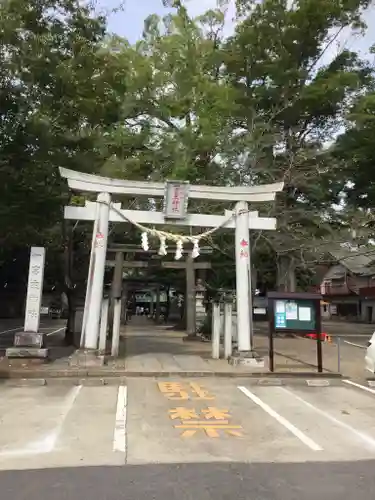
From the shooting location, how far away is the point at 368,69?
24094mm

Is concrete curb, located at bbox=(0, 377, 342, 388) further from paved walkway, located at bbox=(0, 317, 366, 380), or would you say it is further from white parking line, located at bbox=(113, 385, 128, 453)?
white parking line, located at bbox=(113, 385, 128, 453)

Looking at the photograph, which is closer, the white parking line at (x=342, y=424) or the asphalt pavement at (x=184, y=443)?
the asphalt pavement at (x=184, y=443)

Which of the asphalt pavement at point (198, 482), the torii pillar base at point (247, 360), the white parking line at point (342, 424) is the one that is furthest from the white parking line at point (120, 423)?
the torii pillar base at point (247, 360)

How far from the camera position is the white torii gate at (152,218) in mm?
12938

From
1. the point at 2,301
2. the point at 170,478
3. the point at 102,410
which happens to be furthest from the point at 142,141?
the point at 2,301

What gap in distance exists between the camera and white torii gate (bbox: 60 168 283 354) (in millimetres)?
12938

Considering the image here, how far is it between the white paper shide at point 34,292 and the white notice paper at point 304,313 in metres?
6.59

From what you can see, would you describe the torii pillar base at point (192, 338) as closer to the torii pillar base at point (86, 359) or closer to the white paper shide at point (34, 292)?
the torii pillar base at point (86, 359)

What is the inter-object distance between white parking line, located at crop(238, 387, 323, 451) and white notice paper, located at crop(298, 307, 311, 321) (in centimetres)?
286

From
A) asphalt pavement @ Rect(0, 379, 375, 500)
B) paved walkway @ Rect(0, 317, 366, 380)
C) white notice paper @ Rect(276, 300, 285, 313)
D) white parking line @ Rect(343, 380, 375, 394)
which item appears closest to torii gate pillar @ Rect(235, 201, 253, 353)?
paved walkway @ Rect(0, 317, 366, 380)

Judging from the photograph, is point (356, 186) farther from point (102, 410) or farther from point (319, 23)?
point (102, 410)

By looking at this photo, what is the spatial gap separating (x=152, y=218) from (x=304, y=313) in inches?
Answer: 181

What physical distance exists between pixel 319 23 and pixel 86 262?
14625 mm

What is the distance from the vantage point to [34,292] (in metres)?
13.2
